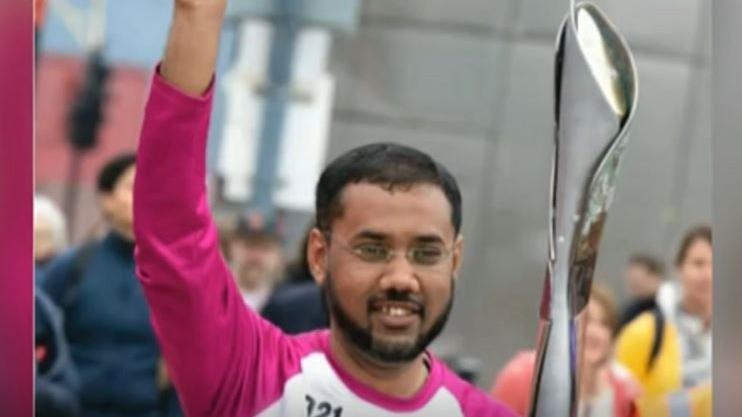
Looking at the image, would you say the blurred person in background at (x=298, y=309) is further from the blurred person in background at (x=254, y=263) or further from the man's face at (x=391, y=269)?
the man's face at (x=391, y=269)

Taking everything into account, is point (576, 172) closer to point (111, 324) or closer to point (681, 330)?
point (111, 324)

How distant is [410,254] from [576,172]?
0.88 feet

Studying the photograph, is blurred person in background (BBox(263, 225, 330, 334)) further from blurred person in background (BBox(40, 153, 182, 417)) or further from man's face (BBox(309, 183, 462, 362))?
man's face (BBox(309, 183, 462, 362))

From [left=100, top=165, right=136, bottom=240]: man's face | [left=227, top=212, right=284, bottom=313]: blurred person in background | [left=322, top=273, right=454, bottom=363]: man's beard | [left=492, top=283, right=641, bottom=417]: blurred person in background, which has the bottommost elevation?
[left=227, top=212, right=284, bottom=313]: blurred person in background

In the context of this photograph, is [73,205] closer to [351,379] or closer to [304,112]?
[304,112]

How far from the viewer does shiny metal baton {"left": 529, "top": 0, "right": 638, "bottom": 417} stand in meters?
3.11

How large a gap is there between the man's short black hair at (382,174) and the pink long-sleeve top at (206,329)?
0.19 metres

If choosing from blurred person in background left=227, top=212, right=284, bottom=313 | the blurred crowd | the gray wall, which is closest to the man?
the blurred crowd

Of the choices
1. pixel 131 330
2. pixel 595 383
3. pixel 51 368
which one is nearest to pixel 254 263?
pixel 131 330

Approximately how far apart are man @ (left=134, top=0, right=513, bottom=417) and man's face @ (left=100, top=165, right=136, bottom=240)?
2869 mm

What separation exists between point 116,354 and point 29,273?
10.4 ft

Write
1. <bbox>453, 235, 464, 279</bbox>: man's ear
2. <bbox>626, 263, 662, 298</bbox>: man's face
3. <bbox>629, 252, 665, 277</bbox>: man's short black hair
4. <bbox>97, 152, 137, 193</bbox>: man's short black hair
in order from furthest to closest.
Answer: <bbox>629, 252, 665, 277</bbox>: man's short black hair < <bbox>626, 263, 662, 298</bbox>: man's face < <bbox>97, 152, 137, 193</bbox>: man's short black hair < <bbox>453, 235, 464, 279</bbox>: man's ear

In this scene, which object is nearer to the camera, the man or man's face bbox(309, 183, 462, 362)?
the man

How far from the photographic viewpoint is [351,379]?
3.29 m
